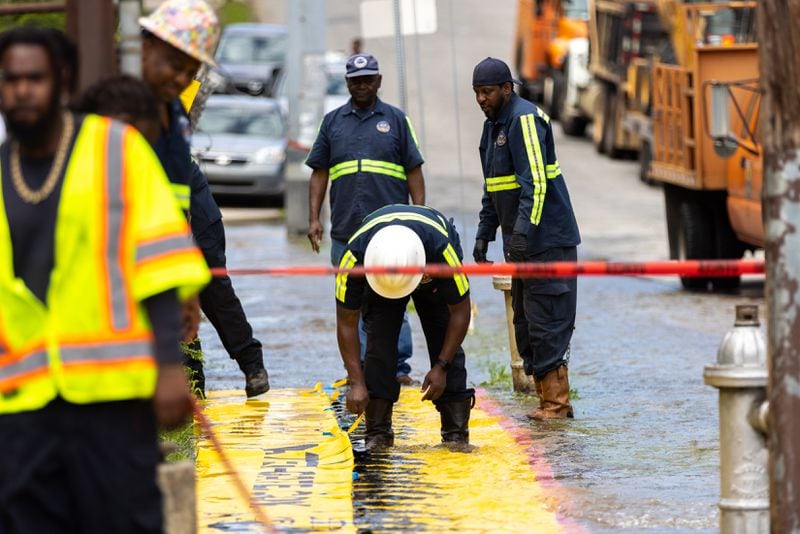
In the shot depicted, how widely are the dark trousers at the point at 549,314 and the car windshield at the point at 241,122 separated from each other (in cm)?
1455

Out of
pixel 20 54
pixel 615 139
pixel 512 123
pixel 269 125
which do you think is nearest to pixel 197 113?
pixel 512 123

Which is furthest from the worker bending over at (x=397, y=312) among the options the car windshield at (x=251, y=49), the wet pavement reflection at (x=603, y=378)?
the car windshield at (x=251, y=49)

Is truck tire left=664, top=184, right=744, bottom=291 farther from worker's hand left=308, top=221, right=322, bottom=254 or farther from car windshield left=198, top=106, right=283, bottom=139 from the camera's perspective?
car windshield left=198, top=106, right=283, bottom=139

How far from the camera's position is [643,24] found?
23812 mm

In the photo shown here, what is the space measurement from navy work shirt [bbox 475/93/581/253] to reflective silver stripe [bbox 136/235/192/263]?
4583mm

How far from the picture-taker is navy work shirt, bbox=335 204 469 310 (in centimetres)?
749

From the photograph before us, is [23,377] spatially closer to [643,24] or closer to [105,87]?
[105,87]

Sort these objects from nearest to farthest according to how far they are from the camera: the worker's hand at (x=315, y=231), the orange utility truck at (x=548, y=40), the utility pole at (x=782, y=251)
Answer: the utility pole at (x=782, y=251) → the worker's hand at (x=315, y=231) → the orange utility truck at (x=548, y=40)

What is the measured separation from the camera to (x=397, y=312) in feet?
26.0

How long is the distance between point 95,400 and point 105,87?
111cm

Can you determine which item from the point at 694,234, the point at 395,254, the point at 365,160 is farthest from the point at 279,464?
the point at 694,234

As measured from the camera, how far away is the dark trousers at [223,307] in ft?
28.9

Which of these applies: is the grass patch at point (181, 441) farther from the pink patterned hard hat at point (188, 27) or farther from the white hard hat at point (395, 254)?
the pink patterned hard hat at point (188, 27)

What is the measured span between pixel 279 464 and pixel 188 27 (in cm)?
291
